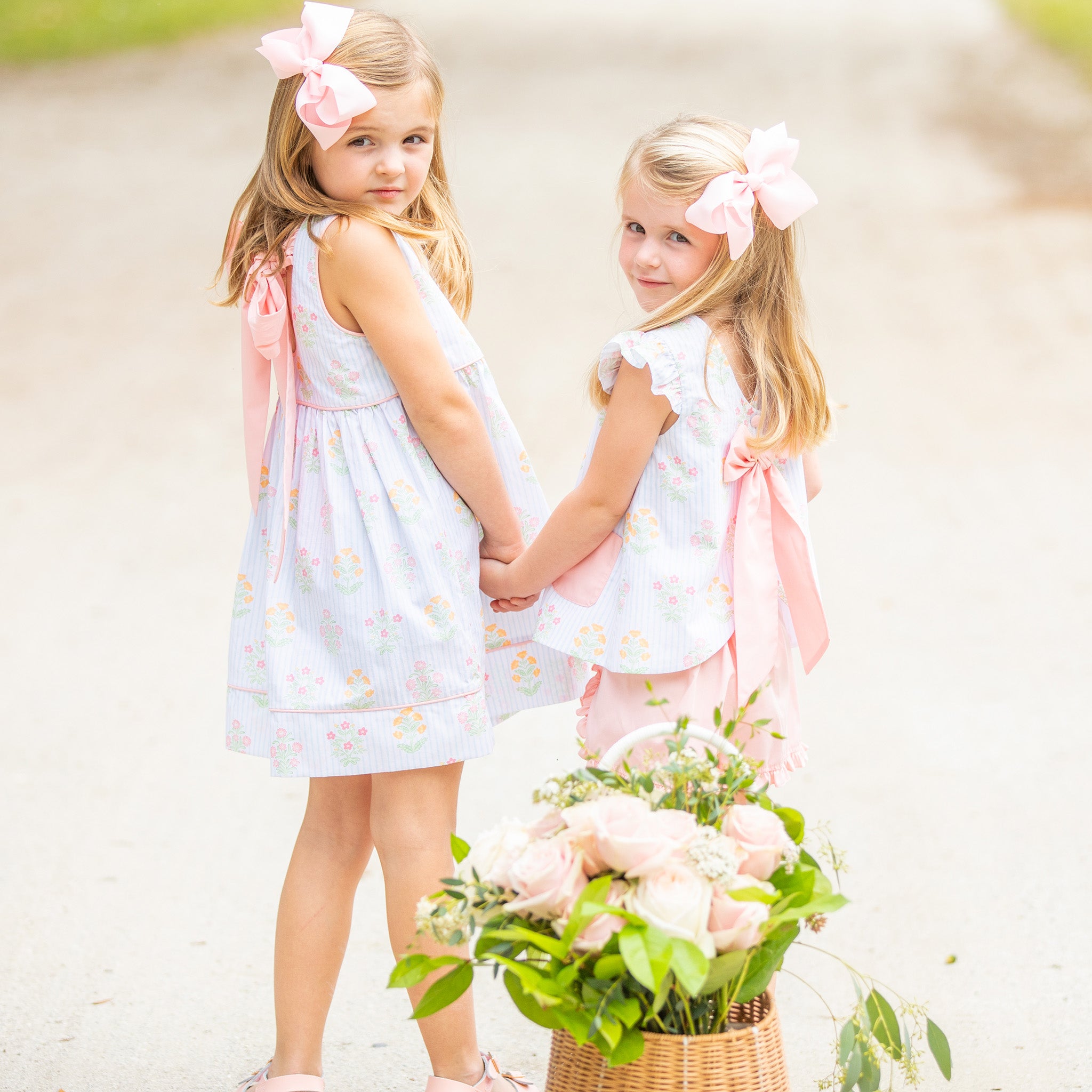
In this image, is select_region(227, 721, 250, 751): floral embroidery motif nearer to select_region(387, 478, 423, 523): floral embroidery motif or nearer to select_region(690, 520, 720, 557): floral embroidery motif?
select_region(387, 478, 423, 523): floral embroidery motif

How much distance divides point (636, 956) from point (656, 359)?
753mm

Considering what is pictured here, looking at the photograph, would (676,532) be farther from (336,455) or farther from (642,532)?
(336,455)

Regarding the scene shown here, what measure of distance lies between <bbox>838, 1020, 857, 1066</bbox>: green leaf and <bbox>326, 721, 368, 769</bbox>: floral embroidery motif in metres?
0.66

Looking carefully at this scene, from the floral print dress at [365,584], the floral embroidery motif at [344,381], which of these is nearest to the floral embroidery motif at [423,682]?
the floral print dress at [365,584]

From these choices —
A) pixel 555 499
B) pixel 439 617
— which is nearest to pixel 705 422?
pixel 439 617

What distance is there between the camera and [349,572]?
1634 mm

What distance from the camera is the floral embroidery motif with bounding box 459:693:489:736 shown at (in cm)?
166

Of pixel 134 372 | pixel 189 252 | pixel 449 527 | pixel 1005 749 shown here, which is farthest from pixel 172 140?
pixel 449 527

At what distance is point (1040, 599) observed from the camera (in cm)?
439

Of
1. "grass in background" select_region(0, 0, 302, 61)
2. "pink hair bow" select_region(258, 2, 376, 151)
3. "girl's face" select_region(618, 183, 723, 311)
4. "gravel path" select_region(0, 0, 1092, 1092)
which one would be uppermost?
"grass in background" select_region(0, 0, 302, 61)

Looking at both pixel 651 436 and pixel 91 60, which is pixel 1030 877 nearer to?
pixel 651 436

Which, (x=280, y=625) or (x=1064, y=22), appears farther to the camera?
(x=1064, y=22)

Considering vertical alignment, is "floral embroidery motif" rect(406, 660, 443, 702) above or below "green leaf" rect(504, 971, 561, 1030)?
above

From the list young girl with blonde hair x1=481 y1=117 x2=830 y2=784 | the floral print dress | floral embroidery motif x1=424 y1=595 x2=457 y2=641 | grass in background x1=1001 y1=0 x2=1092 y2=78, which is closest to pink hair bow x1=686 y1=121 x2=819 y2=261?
young girl with blonde hair x1=481 y1=117 x2=830 y2=784
